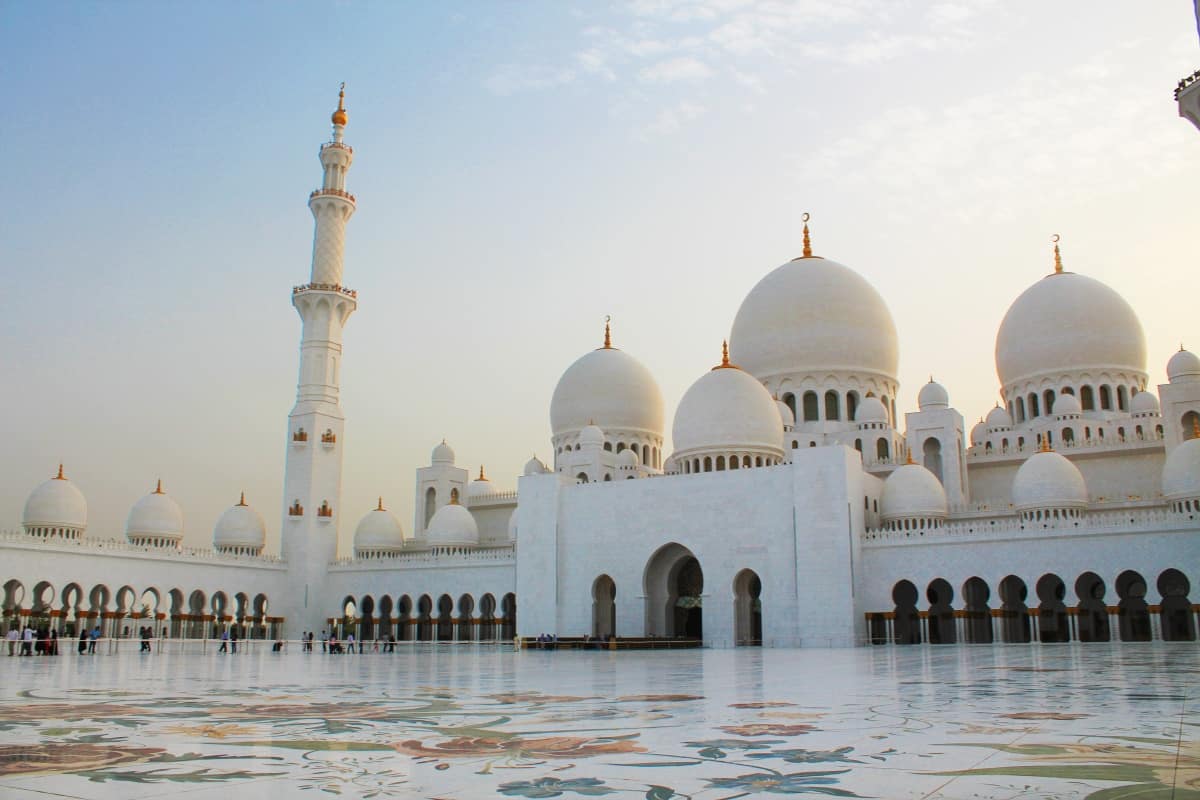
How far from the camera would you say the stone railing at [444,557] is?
32188 millimetres

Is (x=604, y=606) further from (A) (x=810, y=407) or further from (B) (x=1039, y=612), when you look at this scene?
(B) (x=1039, y=612)

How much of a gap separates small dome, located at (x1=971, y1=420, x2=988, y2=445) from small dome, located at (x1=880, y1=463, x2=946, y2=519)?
5785mm

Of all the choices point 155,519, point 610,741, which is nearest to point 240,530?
point 155,519

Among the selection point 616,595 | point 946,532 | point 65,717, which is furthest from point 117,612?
point 65,717

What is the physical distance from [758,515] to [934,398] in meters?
7.87

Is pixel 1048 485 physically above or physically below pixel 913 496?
above

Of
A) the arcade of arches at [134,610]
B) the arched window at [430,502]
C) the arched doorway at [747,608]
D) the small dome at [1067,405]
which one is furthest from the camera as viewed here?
the arched window at [430,502]

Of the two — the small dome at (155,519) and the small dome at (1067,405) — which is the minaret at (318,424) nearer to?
the small dome at (155,519)

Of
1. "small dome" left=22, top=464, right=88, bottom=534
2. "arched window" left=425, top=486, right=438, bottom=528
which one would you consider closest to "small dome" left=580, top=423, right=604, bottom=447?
"arched window" left=425, top=486, right=438, bottom=528

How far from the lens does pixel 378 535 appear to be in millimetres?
35625

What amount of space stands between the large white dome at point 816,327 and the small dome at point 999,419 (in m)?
3.44

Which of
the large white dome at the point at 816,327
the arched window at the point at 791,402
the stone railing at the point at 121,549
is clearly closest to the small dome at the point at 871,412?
the large white dome at the point at 816,327

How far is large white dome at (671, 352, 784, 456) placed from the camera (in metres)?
27.4

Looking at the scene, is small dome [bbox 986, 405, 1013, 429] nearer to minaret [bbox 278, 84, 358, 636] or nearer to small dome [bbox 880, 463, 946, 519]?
small dome [bbox 880, 463, 946, 519]
